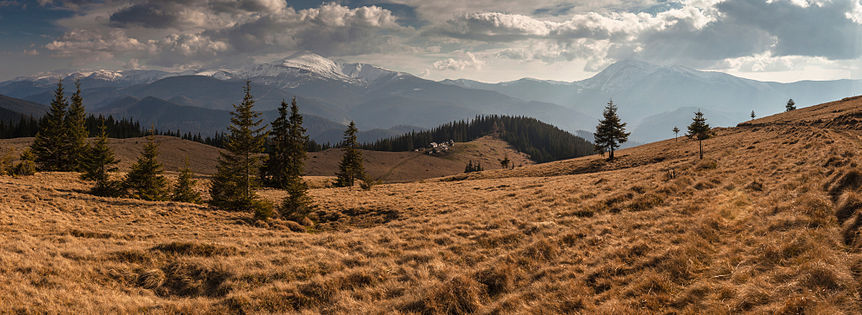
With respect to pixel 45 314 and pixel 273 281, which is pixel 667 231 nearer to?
pixel 273 281

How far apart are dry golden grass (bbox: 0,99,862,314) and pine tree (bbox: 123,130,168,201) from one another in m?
11.4

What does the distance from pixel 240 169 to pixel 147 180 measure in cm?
912

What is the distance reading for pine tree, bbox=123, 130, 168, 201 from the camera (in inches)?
1208

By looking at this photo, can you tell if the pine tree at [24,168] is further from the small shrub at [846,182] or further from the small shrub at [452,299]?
the small shrub at [846,182]

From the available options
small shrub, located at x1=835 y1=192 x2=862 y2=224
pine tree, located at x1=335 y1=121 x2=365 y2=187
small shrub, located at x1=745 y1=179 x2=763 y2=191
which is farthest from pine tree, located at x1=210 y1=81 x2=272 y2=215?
small shrub, located at x1=835 y1=192 x2=862 y2=224

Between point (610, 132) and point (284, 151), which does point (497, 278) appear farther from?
point (610, 132)

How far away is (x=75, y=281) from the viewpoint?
10539 millimetres

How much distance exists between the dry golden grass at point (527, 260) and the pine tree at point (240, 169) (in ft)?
33.6

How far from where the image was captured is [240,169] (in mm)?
30594

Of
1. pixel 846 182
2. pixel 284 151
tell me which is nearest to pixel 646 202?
pixel 846 182

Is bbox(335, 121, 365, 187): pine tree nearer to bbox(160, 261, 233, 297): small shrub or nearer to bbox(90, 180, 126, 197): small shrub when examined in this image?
bbox(90, 180, 126, 197): small shrub

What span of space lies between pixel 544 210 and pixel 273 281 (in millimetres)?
13623

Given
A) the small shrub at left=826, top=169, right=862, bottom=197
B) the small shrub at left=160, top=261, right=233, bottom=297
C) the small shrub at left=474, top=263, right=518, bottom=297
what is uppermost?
the small shrub at left=826, top=169, right=862, bottom=197

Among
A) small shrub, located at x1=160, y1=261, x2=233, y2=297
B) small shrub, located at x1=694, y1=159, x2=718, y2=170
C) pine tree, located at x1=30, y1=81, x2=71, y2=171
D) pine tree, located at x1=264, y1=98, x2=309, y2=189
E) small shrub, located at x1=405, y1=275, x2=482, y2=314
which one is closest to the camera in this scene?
small shrub, located at x1=405, y1=275, x2=482, y2=314
